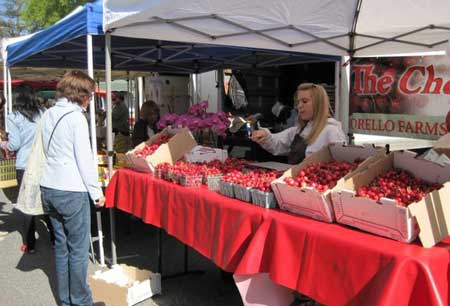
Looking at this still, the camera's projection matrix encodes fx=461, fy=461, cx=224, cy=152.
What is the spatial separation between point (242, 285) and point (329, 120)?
1.55 m

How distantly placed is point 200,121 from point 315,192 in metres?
2.26

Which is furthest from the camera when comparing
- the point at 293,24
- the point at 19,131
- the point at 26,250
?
the point at 26,250

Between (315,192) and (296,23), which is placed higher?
(296,23)

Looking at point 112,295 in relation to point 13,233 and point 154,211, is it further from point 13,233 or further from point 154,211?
point 13,233

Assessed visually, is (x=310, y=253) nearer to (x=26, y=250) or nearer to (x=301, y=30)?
(x=301, y=30)

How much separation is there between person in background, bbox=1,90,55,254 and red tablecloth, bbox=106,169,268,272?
1399 mm

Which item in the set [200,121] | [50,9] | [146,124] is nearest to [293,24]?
[200,121]

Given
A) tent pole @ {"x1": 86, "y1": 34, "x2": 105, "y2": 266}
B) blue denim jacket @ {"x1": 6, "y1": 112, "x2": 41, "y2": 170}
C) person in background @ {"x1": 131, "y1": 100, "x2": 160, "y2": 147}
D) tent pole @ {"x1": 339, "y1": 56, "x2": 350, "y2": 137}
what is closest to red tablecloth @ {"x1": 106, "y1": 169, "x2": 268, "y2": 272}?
→ tent pole @ {"x1": 86, "y1": 34, "x2": 105, "y2": 266}

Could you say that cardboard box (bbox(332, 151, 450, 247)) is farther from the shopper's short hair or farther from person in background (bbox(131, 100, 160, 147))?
person in background (bbox(131, 100, 160, 147))

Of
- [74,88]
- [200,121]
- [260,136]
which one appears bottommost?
[260,136]

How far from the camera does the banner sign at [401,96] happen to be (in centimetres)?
615

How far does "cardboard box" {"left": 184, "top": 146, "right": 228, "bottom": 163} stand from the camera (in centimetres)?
378

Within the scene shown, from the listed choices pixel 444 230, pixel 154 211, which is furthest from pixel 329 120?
pixel 444 230

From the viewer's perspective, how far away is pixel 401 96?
6680 mm
